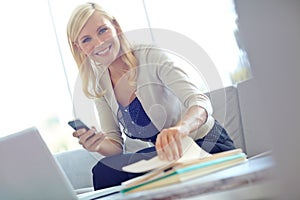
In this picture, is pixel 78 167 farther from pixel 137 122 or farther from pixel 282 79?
pixel 282 79

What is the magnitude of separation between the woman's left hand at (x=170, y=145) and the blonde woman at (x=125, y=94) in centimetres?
29

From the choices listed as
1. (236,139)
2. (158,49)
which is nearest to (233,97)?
(236,139)

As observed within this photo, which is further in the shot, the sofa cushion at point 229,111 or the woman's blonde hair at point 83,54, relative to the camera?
the sofa cushion at point 229,111

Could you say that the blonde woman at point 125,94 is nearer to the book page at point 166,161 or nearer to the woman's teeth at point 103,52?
the woman's teeth at point 103,52

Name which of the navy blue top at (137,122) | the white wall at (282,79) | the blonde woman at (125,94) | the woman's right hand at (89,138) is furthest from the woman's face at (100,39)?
the white wall at (282,79)

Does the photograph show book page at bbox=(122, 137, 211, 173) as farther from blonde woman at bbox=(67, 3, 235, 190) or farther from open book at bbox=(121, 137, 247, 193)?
blonde woman at bbox=(67, 3, 235, 190)

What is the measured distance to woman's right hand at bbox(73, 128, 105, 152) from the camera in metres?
1.09

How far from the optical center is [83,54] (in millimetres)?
1510

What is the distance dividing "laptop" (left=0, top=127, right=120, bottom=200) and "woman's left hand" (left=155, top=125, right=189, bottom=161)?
0.20 m

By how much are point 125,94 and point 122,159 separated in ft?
0.86

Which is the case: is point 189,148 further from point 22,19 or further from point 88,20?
point 22,19

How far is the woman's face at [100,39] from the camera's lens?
1.45m

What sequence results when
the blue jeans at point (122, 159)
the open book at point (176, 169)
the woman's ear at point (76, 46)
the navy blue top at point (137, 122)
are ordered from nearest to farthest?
the open book at point (176, 169) < the blue jeans at point (122, 159) < the navy blue top at point (137, 122) < the woman's ear at point (76, 46)

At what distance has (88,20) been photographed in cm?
145
